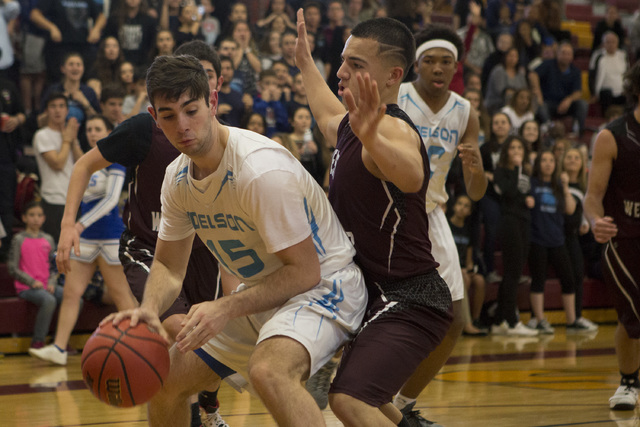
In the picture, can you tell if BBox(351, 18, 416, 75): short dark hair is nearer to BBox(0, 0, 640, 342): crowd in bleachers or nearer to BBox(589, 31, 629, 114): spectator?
BBox(0, 0, 640, 342): crowd in bleachers

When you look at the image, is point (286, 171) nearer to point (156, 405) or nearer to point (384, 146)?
point (384, 146)

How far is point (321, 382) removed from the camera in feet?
13.4

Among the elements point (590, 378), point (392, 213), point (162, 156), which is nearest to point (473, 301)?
point (590, 378)

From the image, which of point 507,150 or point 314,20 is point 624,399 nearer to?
point 507,150

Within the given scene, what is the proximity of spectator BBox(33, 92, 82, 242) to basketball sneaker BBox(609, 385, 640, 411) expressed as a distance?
535 cm

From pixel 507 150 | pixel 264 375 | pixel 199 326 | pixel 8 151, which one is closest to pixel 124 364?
pixel 199 326

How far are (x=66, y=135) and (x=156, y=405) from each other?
17.1ft

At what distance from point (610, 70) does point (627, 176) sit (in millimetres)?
9191

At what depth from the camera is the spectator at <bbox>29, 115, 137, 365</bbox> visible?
7.61 m

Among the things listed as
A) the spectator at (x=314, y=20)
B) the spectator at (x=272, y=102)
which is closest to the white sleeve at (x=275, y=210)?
the spectator at (x=272, y=102)

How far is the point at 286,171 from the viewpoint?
347 cm

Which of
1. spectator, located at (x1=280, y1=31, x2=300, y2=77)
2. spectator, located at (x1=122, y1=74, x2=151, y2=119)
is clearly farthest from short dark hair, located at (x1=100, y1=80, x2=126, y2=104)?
spectator, located at (x1=280, y1=31, x2=300, y2=77)

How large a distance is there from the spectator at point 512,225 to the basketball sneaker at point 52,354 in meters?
4.76

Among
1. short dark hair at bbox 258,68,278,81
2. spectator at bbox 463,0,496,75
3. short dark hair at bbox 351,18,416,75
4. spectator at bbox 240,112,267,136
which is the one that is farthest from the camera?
spectator at bbox 463,0,496,75
